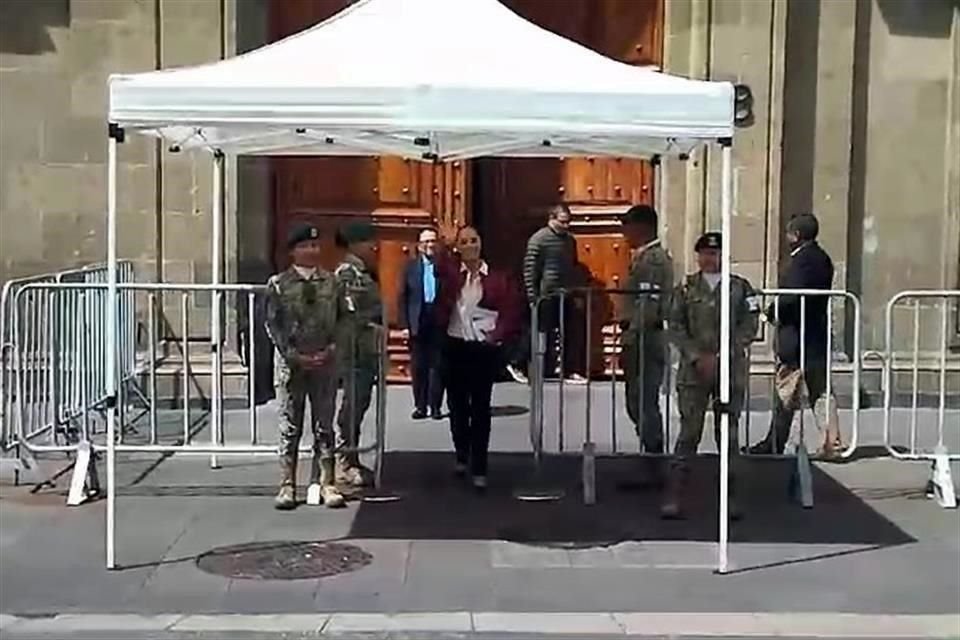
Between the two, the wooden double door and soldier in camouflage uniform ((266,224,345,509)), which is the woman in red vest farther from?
the wooden double door

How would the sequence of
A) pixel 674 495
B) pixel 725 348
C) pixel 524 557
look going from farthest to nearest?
1. pixel 674 495
2. pixel 524 557
3. pixel 725 348

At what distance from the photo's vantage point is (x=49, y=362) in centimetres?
1041

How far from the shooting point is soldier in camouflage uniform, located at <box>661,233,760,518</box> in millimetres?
9188

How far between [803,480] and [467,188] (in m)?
5.90

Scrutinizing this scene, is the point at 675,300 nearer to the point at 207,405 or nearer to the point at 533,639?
the point at 533,639

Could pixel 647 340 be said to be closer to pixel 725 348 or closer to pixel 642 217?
pixel 642 217

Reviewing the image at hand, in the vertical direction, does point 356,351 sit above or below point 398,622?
above

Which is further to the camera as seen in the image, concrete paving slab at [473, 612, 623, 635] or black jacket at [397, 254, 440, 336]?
black jacket at [397, 254, 440, 336]

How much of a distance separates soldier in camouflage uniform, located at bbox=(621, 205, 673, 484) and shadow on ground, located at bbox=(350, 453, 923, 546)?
1.70 feet

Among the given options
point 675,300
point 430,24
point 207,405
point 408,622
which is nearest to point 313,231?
point 430,24

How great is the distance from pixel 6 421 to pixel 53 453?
1.23ft

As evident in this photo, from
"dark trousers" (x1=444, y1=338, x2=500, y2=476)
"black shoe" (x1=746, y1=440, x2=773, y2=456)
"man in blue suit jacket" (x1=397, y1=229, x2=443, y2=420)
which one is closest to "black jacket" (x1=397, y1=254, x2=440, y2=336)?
"man in blue suit jacket" (x1=397, y1=229, x2=443, y2=420)

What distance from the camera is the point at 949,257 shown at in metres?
14.0

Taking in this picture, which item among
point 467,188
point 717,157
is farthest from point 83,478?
point 717,157
